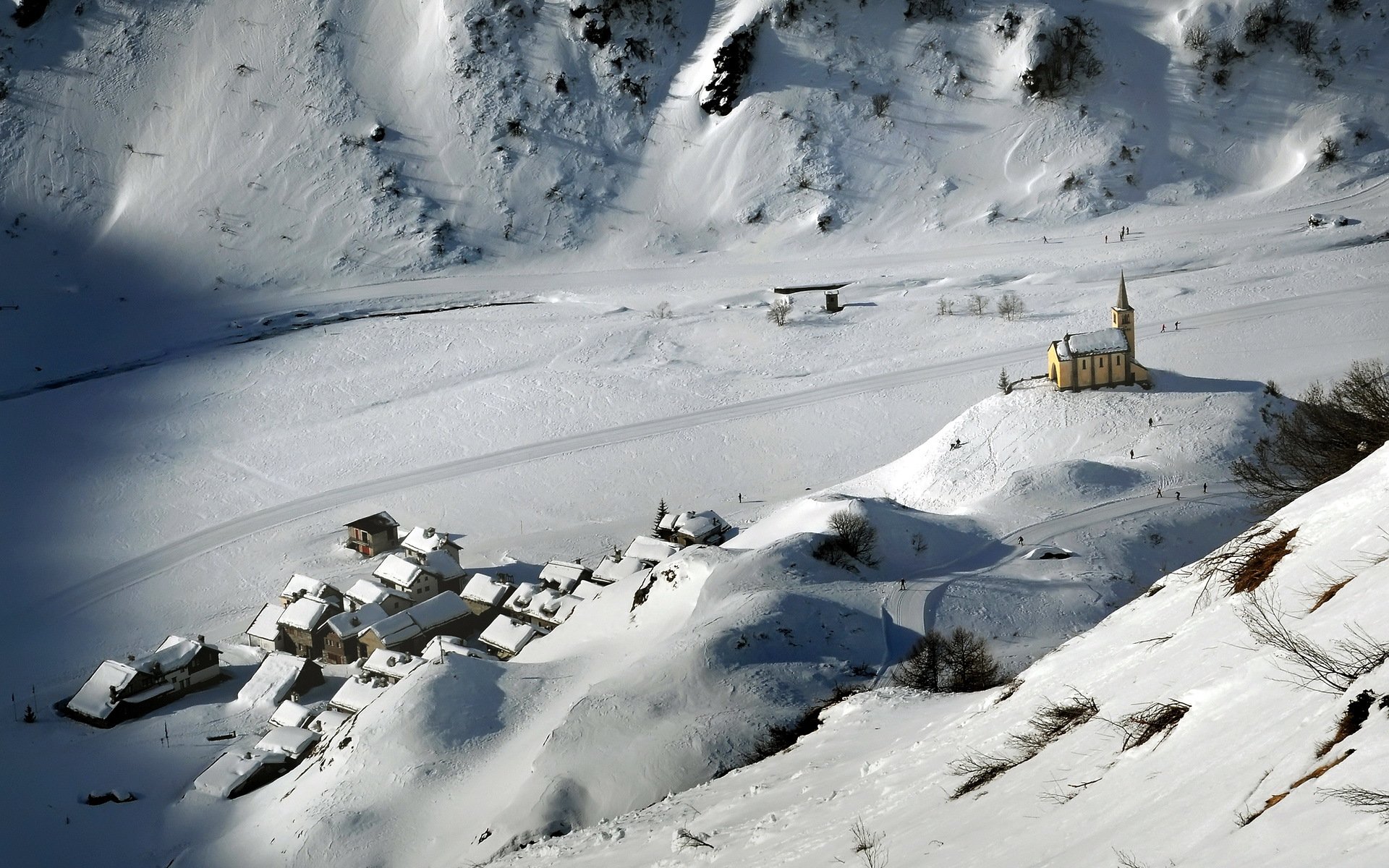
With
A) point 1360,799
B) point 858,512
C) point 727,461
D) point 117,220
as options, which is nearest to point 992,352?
point 727,461

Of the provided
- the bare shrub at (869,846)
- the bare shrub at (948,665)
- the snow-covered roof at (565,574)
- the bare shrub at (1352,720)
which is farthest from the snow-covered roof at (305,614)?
the bare shrub at (1352,720)

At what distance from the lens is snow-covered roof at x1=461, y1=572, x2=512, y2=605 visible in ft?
155

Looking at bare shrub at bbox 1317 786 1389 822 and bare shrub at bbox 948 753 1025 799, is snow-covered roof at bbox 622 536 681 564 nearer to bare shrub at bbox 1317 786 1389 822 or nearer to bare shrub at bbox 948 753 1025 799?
bare shrub at bbox 948 753 1025 799

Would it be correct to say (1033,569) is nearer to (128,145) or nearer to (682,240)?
(682,240)

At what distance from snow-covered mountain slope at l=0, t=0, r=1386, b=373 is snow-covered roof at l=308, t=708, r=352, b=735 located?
53502 millimetres

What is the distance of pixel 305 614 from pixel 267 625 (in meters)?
Answer: 1.82

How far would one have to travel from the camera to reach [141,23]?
342ft

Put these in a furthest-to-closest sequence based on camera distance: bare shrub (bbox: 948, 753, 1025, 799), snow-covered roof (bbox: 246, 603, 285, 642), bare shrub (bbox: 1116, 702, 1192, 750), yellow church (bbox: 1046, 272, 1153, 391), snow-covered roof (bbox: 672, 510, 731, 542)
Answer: yellow church (bbox: 1046, 272, 1153, 391), snow-covered roof (bbox: 672, 510, 731, 542), snow-covered roof (bbox: 246, 603, 285, 642), bare shrub (bbox: 948, 753, 1025, 799), bare shrub (bbox: 1116, 702, 1192, 750)

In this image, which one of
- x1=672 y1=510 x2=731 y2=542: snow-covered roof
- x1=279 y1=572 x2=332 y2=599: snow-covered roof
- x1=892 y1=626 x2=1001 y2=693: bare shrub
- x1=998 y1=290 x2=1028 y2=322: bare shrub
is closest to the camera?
x1=892 y1=626 x2=1001 y2=693: bare shrub

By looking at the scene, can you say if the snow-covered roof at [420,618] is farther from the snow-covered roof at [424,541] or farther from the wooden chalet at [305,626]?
the snow-covered roof at [424,541]

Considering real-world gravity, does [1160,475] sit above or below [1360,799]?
below

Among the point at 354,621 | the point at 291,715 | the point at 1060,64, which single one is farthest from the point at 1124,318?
the point at 1060,64

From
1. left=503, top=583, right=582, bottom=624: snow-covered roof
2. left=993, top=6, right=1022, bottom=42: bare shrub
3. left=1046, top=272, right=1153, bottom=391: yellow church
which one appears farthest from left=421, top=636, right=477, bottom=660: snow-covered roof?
left=993, top=6, right=1022, bottom=42: bare shrub

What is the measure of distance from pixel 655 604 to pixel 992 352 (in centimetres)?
3837
